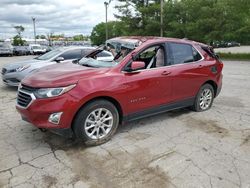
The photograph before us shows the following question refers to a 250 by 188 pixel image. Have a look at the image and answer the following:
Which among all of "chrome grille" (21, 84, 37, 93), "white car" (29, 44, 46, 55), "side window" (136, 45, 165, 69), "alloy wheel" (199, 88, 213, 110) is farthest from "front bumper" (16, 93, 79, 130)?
"white car" (29, 44, 46, 55)

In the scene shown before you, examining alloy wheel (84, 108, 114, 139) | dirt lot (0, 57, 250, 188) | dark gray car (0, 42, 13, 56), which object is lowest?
dirt lot (0, 57, 250, 188)

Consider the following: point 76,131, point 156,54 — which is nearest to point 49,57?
point 156,54

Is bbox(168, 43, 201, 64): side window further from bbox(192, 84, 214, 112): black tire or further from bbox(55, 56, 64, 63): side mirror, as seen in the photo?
bbox(55, 56, 64, 63): side mirror

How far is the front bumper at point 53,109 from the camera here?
12.1 feet

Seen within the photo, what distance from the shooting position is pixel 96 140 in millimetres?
4109

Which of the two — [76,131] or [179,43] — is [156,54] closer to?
[179,43]

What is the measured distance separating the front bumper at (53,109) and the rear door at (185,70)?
212 cm

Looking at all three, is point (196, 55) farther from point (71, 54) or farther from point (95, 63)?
point (71, 54)

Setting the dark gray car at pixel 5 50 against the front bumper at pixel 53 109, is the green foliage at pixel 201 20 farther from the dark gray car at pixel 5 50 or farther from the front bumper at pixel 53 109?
the front bumper at pixel 53 109

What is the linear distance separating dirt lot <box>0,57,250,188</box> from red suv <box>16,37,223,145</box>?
1.13ft

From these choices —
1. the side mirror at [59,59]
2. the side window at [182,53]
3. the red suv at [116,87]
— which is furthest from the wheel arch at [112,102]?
the side mirror at [59,59]

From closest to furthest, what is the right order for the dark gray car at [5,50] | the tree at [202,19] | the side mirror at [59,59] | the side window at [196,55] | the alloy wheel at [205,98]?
the side window at [196,55] < the alloy wheel at [205,98] < the side mirror at [59,59] < the tree at [202,19] < the dark gray car at [5,50]

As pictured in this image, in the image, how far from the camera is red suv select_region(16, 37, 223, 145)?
3740 mm

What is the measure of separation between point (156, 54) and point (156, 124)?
135 cm
